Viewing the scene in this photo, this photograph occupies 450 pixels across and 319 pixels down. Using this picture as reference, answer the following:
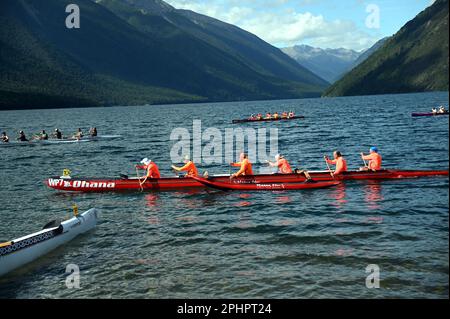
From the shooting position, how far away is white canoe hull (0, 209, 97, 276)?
14648 mm

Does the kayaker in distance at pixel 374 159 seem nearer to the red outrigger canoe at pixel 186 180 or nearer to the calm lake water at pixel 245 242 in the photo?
the red outrigger canoe at pixel 186 180

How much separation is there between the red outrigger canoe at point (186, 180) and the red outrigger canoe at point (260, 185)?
0.83 ft

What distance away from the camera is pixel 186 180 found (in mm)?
27078

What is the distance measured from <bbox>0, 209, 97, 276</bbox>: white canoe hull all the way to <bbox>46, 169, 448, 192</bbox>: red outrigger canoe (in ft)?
24.1

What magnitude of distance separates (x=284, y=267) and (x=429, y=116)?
80.2m

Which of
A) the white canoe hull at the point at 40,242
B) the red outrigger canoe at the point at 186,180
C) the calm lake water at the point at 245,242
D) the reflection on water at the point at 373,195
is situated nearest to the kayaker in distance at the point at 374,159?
the red outrigger canoe at the point at 186,180

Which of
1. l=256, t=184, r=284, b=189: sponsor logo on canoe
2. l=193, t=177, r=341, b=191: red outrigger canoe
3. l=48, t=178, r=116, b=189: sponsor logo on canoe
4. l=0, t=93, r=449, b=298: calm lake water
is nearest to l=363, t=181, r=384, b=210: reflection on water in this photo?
l=0, t=93, r=449, b=298: calm lake water

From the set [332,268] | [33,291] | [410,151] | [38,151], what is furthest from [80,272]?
[38,151]

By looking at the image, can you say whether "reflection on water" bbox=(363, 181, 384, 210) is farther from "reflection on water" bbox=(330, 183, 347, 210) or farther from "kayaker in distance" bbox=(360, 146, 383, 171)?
"reflection on water" bbox=(330, 183, 347, 210)

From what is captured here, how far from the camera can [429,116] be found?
83.6 m

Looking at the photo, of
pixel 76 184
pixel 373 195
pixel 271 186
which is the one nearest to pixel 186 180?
pixel 271 186

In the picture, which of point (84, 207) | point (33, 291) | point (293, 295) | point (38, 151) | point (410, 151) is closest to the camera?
point (293, 295)

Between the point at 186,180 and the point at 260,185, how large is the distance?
15.7 feet
